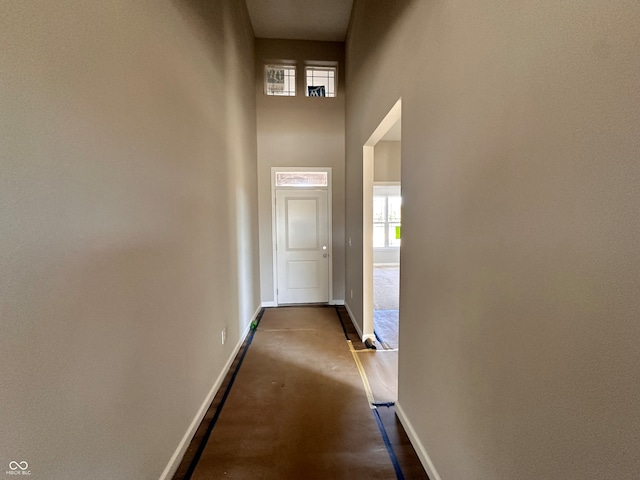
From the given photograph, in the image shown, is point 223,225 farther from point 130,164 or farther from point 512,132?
point 512,132

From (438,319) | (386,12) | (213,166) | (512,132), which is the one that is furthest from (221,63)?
(438,319)

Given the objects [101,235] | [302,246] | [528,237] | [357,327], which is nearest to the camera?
[528,237]

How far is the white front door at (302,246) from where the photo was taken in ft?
14.9

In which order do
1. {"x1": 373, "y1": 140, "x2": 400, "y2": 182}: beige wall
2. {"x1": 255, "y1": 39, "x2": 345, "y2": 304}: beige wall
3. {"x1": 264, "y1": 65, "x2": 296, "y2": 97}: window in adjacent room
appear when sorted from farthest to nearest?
1. {"x1": 373, "y1": 140, "x2": 400, "y2": 182}: beige wall
2. {"x1": 264, "y1": 65, "x2": 296, "y2": 97}: window in adjacent room
3. {"x1": 255, "y1": 39, "x2": 345, "y2": 304}: beige wall

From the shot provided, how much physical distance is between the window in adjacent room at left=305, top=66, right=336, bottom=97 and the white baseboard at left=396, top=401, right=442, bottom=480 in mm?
4457

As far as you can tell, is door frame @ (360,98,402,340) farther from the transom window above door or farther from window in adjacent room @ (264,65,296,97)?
window in adjacent room @ (264,65,296,97)

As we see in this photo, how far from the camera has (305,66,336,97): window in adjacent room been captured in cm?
445

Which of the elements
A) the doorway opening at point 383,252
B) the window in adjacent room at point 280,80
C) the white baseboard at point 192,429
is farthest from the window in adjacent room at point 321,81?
the white baseboard at point 192,429

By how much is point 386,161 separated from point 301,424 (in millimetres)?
5614

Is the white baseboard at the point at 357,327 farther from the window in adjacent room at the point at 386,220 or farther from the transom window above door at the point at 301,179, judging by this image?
the window in adjacent room at the point at 386,220

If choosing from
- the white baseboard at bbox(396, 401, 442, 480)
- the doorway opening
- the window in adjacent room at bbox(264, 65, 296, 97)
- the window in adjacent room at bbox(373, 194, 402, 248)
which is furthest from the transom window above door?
the window in adjacent room at bbox(373, 194, 402, 248)

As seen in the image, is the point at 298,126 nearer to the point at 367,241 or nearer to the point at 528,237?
the point at 367,241

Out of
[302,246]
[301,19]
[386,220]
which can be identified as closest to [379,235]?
[386,220]

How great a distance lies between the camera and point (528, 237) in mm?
825
